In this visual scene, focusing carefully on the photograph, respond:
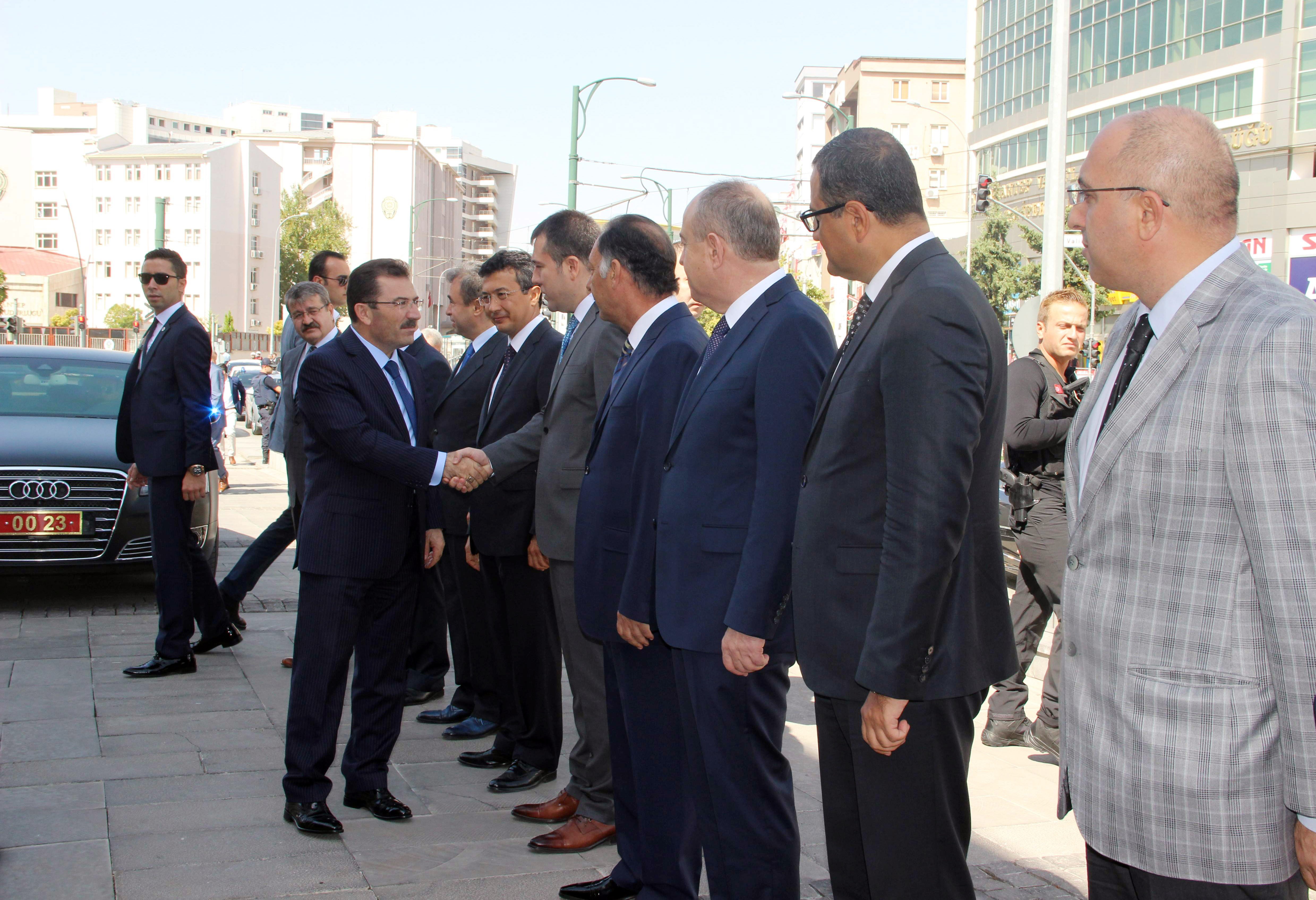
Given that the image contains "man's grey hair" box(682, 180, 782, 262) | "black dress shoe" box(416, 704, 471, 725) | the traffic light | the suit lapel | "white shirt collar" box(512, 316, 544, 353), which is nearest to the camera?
the suit lapel

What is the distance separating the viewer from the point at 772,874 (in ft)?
10.2

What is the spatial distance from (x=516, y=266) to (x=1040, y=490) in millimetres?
2666

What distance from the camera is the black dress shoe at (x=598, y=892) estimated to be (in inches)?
146

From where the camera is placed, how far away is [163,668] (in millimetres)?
6395

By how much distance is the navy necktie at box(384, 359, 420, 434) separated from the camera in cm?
449

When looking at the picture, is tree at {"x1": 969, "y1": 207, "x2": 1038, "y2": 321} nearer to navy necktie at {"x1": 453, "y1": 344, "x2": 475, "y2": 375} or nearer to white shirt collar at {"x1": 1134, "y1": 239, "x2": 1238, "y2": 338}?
navy necktie at {"x1": 453, "y1": 344, "x2": 475, "y2": 375}

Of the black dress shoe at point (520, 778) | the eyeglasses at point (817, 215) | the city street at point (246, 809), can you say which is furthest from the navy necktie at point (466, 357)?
the eyeglasses at point (817, 215)

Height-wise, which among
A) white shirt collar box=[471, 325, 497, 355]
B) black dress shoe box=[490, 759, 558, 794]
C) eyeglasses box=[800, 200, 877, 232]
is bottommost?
black dress shoe box=[490, 759, 558, 794]

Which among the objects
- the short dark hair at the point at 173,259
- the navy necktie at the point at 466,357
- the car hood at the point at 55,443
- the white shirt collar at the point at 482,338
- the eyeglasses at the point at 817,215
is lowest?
the car hood at the point at 55,443

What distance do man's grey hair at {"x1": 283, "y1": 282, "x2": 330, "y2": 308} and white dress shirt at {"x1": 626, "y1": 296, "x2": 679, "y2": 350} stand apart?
3533 mm

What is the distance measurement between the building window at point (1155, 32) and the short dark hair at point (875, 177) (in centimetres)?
3983

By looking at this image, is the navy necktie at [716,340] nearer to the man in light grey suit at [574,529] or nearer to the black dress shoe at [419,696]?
the man in light grey suit at [574,529]

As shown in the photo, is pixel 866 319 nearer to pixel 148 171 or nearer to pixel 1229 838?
pixel 1229 838

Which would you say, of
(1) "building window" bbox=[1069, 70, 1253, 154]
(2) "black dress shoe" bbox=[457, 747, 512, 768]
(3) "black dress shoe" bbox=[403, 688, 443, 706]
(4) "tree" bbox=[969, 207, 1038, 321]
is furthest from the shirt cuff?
(4) "tree" bbox=[969, 207, 1038, 321]
